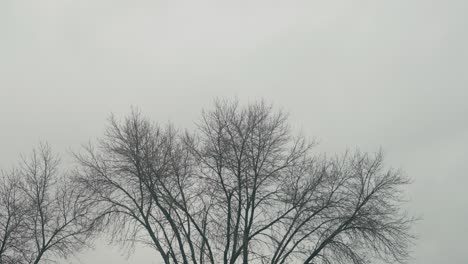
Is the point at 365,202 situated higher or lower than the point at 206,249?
higher

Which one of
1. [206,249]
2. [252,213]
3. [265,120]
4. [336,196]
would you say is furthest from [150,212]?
[336,196]

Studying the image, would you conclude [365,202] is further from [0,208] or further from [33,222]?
[0,208]

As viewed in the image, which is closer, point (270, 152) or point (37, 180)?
point (270, 152)

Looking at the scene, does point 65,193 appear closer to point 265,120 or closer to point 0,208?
point 0,208

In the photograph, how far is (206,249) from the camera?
25406 mm

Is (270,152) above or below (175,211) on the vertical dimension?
above

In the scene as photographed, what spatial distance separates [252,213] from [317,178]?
3.35m

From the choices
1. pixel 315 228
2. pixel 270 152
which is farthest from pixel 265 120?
pixel 315 228

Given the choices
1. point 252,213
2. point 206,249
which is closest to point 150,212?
point 206,249

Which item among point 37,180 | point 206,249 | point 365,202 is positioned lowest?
point 206,249

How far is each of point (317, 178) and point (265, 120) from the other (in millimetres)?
3566

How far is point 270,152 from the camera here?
2500cm

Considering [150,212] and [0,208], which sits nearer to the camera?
[150,212]

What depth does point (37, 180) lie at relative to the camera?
97.8 feet
